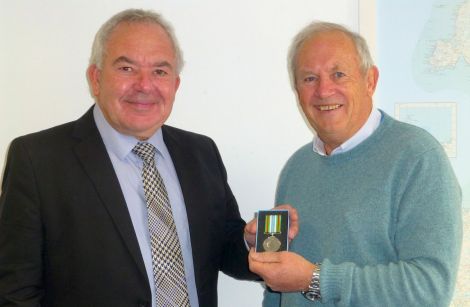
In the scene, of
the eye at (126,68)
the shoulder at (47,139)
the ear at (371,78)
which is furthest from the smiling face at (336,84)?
the shoulder at (47,139)

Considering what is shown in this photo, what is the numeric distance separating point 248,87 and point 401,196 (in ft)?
3.53

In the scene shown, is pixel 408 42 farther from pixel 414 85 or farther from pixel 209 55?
pixel 209 55

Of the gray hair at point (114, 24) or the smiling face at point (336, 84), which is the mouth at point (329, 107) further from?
the gray hair at point (114, 24)

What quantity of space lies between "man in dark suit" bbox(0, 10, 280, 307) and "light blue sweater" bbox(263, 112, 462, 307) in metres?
0.41

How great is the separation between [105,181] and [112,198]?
7cm

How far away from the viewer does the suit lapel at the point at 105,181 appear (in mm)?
1687

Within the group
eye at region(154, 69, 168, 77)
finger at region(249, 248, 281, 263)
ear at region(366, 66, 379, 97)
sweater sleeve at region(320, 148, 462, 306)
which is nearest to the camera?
sweater sleeve at region(320, 148, 462, 306)

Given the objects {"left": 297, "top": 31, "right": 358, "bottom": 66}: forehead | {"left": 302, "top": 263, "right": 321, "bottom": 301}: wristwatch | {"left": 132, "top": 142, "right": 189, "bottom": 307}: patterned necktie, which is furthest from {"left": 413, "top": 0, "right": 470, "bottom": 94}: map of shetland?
{"left": 132, "top": 142, "right": 189, "bottom": 307}: patterned necktie

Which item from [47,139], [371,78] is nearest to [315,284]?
[371,78]

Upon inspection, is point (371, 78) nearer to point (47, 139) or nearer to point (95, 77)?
point (95, 77)

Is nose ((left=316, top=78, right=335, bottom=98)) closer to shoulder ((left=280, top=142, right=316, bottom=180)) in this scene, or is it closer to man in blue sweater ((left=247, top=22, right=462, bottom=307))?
man in blue sweater ((left=247, top=22, right=462, bottom=307))

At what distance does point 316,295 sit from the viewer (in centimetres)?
153

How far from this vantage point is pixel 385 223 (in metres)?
1.54

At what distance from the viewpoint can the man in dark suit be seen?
1.67m
